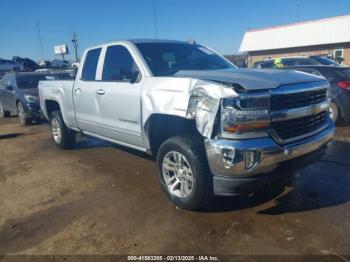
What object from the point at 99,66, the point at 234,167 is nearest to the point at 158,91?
the point at 234,167

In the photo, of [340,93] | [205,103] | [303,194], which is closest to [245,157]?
[205,103]

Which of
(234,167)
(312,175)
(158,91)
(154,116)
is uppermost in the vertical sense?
(158,91)

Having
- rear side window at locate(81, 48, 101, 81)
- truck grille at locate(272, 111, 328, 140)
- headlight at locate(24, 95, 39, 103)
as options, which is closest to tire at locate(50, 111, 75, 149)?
rear side window at locate(81, 48, 101, 81)

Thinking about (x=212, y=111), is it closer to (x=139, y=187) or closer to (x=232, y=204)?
(x=232, y=204)

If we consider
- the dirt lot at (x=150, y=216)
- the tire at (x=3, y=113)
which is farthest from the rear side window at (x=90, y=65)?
the tire at (x=3, y=113)

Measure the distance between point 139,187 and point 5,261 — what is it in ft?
6.69

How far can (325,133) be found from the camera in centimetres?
396

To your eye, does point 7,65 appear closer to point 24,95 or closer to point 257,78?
point 24,95

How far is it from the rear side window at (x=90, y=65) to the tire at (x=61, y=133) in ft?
4.58

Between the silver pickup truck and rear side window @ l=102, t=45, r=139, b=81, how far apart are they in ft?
0.05

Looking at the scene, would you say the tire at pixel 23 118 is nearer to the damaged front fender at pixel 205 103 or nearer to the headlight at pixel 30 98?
the headlight at pixel 30 98

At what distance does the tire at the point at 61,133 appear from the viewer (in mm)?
6828

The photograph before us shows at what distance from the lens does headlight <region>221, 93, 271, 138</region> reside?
3184 mm

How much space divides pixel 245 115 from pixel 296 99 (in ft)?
2.33
